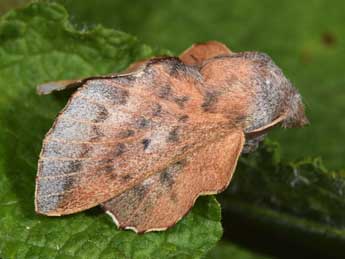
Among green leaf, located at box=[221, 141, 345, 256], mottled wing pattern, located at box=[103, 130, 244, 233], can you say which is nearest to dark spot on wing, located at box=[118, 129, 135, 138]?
mottled wing pattern, located at box=[103, 130, 244, 233]

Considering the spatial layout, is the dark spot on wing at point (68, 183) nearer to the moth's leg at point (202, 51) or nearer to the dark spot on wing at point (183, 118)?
the dark spot on wing at point (183, 118)

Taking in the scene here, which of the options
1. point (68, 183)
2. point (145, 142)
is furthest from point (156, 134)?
point (68, 183)

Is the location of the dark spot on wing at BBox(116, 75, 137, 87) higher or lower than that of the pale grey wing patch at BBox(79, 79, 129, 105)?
higher

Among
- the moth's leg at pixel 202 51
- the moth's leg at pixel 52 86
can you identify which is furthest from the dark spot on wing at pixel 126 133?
the moth's leg at pixel 202 51

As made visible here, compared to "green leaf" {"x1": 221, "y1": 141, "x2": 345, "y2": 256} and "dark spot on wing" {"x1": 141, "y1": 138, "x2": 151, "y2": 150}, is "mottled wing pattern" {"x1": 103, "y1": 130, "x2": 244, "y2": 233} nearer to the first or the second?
"dark spot on wing" {"x1": 141, "y1": 138, "x2": 151, "y2": 150}

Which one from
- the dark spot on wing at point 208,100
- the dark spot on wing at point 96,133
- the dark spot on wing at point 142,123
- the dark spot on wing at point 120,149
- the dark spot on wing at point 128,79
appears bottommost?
the dark spot on wing at point 120,149

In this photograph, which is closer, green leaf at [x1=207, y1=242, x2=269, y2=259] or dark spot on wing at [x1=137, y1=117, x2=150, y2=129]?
dark spot on wing at [x1=137, y1=117, x2=150, y2=129]
